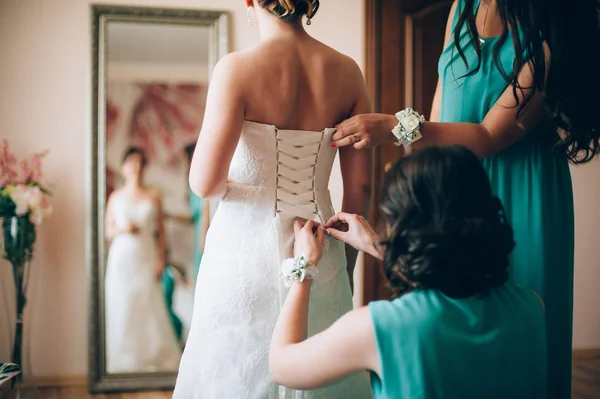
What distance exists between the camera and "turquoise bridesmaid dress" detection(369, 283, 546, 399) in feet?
3.11

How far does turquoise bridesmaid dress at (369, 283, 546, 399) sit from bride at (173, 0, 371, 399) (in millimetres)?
542

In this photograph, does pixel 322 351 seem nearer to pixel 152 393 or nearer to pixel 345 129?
pixel 345 129

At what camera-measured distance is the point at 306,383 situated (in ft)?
3.37

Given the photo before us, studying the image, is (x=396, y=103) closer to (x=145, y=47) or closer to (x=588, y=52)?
(x=145, y=47)

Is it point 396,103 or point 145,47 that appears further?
point 396,103

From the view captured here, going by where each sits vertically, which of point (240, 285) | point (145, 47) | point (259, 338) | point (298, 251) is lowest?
point (259, 338)

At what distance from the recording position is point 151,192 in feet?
9.84

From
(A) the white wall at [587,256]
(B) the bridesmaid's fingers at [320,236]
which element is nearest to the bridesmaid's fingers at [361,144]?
(B) the bridesmaid's fingers at [320,236]

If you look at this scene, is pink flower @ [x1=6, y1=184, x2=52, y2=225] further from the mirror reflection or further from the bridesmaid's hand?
the bridesmaid's hand

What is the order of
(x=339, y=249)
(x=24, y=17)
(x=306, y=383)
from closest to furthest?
(x=306, y=383) < (x=339, y=249) < (x=24, y=17)

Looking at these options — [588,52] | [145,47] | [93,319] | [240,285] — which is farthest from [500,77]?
[93,319]

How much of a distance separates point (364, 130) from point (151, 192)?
1.80 metres

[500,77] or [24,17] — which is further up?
[24,17]

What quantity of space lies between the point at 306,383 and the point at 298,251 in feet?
1.11
